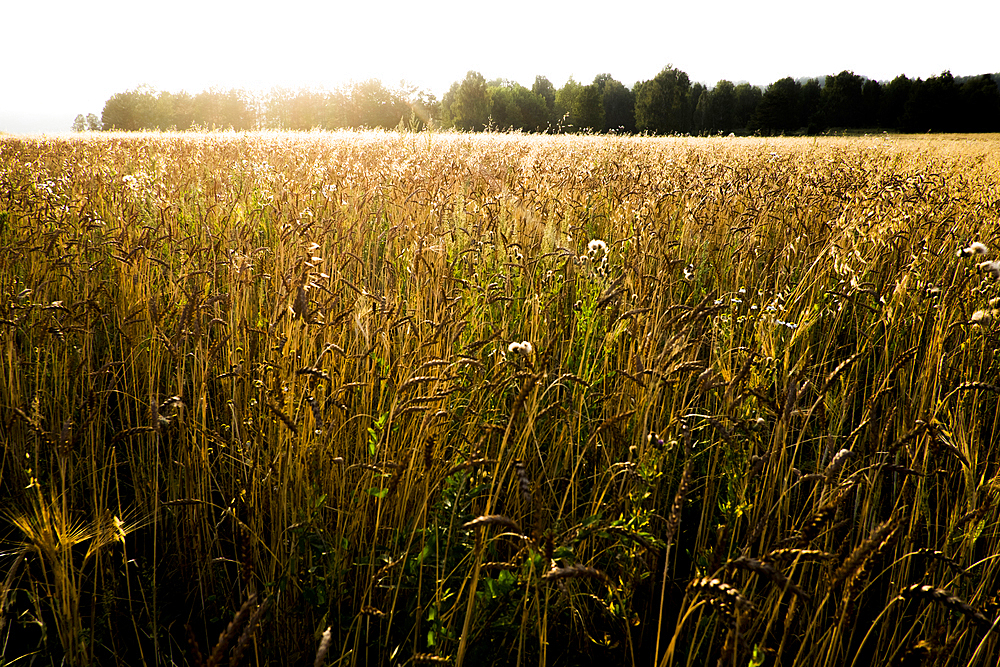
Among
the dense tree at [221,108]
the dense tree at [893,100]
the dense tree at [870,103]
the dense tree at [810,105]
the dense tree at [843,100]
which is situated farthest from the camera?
the dense tree at [870,103]

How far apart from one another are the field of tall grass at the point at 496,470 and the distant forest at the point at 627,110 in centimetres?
4655

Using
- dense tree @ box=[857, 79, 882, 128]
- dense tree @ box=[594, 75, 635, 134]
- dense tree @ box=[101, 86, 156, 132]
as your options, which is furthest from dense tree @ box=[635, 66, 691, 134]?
dense tree @ box=[101, 86, 156, 132]

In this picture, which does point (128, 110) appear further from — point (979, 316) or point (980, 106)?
point (980, 106)

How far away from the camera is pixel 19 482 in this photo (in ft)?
5.18

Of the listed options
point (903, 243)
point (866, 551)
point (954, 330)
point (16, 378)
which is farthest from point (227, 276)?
point (903, 243)

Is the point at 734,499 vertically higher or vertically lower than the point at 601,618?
higher

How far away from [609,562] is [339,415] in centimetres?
81

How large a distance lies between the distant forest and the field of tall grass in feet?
153

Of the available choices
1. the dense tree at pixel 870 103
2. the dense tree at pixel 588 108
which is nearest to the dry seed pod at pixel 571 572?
the dense tree at pixel 588 108

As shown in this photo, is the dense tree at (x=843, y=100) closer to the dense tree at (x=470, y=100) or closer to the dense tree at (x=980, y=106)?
the dense tree at (x=980, y=106)

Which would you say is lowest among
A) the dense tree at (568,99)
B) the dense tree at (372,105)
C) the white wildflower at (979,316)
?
the white wildflower at (979,316)

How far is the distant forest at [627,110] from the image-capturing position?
4697 cm

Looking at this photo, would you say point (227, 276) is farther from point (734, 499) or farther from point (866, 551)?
point (866, 551)

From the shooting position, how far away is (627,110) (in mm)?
65938
